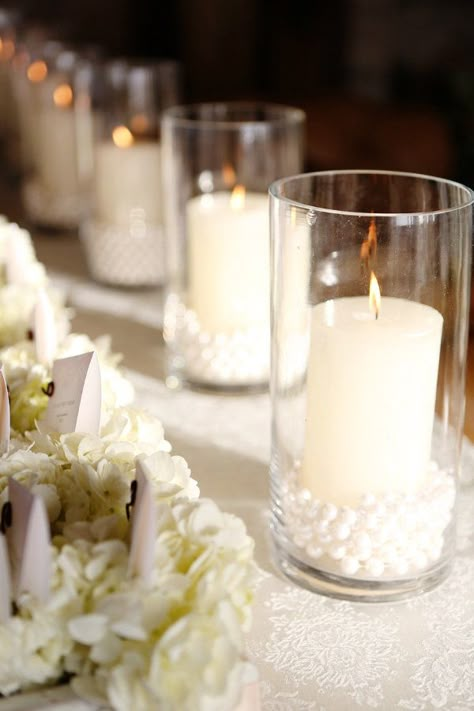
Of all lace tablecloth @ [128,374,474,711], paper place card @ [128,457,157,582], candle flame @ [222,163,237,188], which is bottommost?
lace tablecloth @ [128,374,474,711]

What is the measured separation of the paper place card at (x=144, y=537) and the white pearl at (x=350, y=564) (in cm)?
24

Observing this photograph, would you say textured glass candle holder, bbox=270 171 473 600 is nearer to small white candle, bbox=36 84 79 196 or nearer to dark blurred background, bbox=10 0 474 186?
small white candle, bbox=36 84 79 196

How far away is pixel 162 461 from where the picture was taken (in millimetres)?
639

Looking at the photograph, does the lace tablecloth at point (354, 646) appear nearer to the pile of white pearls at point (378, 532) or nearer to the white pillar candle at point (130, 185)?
the pile of white pearls at point (378, 532)

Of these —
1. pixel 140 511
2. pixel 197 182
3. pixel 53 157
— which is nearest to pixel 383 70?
pixel 53 157

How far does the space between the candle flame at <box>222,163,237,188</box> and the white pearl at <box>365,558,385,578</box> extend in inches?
26.3

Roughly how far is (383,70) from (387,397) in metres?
2.88

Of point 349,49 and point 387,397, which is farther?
point 349,49

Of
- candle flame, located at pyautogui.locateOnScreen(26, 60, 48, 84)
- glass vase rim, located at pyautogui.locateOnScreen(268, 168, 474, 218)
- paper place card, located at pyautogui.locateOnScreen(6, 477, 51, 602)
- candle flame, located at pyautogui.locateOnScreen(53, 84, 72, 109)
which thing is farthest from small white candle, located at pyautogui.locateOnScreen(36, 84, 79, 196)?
paper place card, located at pyautogui.locateOnScreen(6, 477, 51, 602)

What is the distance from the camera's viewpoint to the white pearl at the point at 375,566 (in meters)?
0.74

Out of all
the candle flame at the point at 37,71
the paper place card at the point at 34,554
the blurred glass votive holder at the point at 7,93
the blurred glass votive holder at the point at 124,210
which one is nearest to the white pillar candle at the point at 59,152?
the candle flame at the point at 37,71

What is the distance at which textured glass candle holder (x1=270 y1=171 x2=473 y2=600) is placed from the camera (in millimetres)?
725

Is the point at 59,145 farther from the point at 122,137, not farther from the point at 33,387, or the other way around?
the point at 33,387

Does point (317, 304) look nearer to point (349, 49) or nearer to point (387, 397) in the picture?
point (387, 397)
